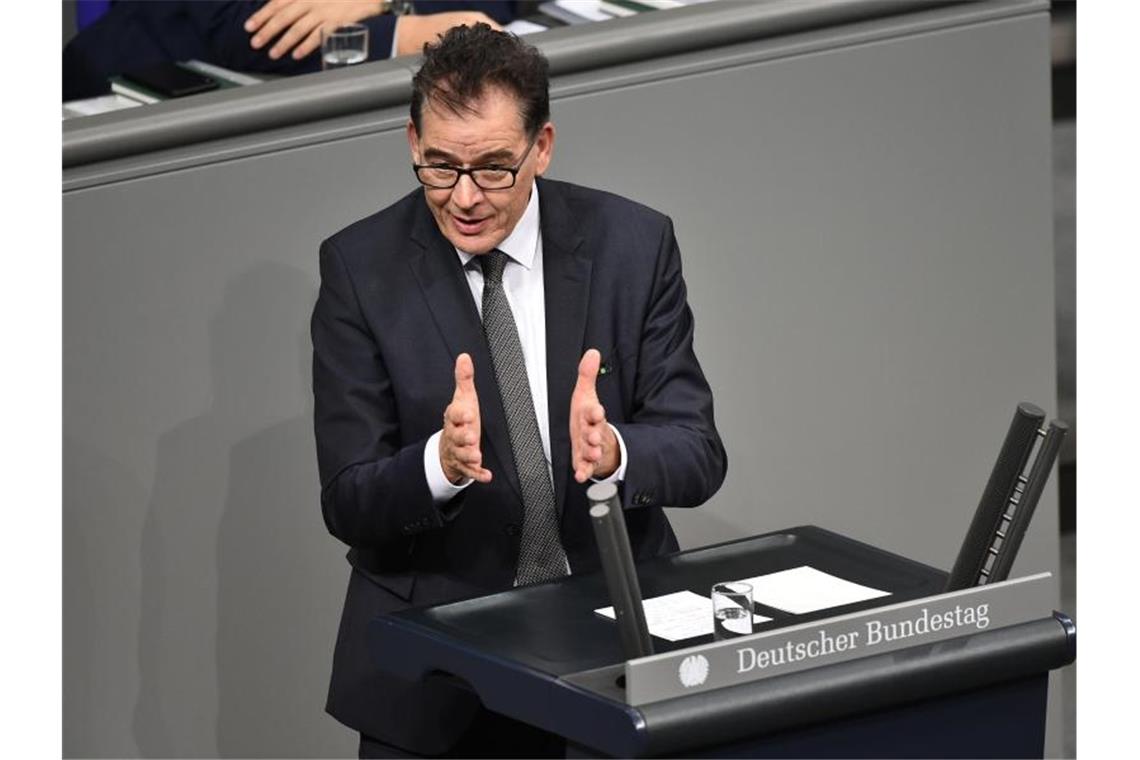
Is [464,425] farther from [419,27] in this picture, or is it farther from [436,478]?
[419,27]

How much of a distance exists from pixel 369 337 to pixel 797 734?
2.95 feet

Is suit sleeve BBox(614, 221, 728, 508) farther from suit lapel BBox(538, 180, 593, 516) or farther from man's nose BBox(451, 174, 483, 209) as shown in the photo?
man's nose BBox(451, 174, 483, 209)

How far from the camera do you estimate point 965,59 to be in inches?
180

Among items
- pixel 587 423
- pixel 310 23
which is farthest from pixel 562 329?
pixel 310 23

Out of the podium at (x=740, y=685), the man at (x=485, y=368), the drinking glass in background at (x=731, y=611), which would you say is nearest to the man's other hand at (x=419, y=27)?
the man at (x=485, y=368)

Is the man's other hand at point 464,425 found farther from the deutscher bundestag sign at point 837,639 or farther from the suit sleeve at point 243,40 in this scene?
the suit sleeve at point 243,40

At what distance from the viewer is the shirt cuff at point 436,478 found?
3111 mm

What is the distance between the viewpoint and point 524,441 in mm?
3303

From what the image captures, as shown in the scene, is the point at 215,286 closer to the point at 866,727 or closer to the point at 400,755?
the point at 400,755

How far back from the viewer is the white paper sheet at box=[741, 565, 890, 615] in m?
3.05

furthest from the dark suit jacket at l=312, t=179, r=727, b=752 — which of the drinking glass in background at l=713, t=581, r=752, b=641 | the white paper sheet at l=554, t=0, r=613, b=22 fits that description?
the white paper sheet at l=554, t=0, r=613, b=22

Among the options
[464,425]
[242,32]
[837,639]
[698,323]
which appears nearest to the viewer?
[837,639]

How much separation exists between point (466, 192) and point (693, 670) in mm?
846
